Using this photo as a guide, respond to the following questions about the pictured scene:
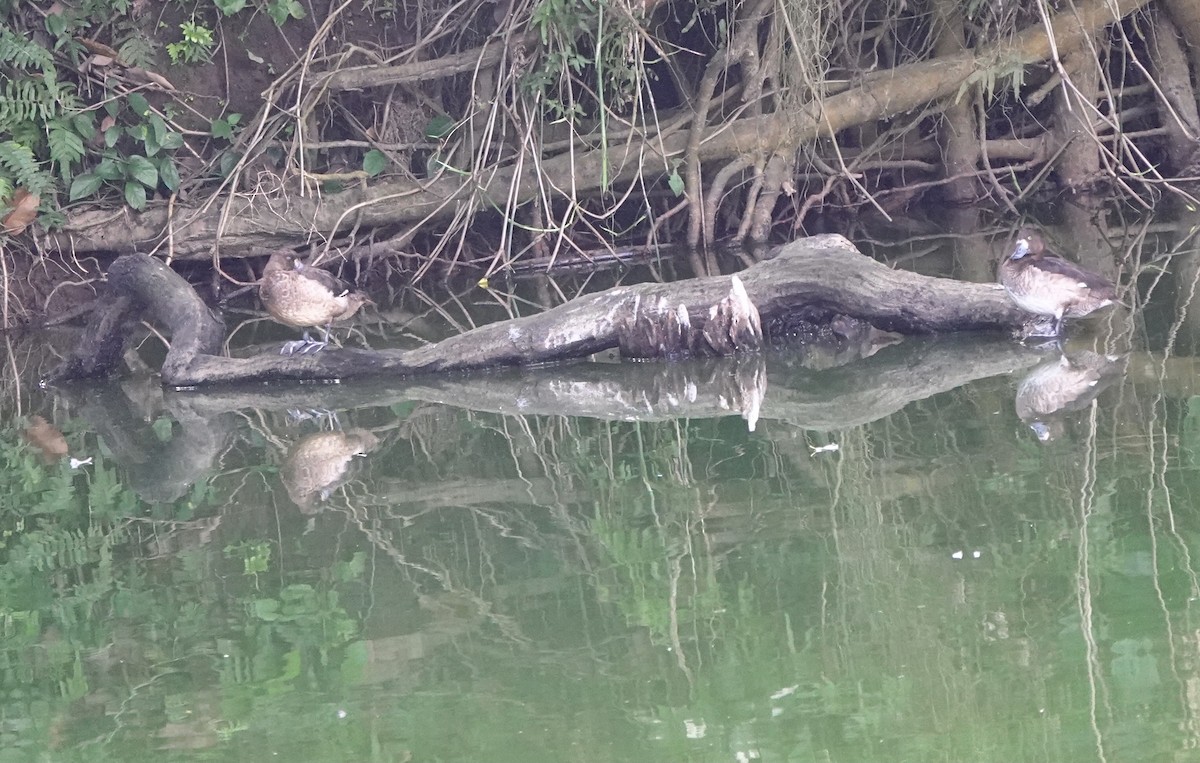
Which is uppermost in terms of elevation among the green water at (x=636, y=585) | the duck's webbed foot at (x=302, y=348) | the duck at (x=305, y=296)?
the duck at (x=305, y=296)

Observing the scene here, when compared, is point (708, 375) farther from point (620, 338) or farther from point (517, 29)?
point (517, 29)

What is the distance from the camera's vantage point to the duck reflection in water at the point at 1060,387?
13.5 ft

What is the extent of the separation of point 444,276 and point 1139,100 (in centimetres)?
570

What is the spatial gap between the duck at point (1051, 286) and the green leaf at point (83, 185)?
576cm

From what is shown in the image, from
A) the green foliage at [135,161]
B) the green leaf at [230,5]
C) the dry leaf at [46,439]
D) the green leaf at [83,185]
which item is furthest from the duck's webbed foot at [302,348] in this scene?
the green leaf at [230,5]

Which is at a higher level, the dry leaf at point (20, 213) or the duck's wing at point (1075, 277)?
the dry leaf at point (20, 213)

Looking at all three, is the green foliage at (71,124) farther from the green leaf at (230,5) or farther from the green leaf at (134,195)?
the green leaf at (230,5)

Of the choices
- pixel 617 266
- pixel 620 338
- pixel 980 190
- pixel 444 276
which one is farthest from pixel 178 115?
pixel 980 190

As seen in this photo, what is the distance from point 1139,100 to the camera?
9.90 meters

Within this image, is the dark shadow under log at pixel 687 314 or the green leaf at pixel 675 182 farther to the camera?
the green leaf at pixel 675 182

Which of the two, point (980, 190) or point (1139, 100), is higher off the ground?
point (1139, 100)

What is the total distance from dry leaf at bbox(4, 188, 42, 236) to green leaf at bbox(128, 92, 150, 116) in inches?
37.5

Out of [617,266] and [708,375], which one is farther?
[617,266]

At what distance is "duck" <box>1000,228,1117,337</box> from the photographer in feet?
16.9
